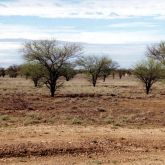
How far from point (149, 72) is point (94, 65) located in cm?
2228

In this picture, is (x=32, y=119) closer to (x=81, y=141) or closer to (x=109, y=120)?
(x=109, y=120)

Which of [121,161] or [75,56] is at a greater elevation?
[75,56]

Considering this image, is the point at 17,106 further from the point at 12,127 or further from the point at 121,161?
the point at 121,161

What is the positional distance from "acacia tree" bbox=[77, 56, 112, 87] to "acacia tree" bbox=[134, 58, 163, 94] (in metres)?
19.2

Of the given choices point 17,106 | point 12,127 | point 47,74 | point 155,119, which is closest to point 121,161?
point 12,127

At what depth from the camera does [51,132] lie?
16.1 m

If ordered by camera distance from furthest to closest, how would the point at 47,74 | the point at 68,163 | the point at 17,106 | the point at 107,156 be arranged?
the point at 47,74, the point at 17,106, the point at 107,156, the point at 68,163

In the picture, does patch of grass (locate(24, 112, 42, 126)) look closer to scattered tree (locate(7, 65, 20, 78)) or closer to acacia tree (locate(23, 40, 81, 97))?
acacia tree (locate(23, 40, 81, 97))

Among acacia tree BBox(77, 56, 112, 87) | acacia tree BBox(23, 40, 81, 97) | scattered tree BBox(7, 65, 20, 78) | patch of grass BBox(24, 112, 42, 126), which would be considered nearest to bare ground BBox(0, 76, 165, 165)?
patch of grass BBox(24, 112, 42, 126)

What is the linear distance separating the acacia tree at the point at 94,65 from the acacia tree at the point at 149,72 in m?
19.2

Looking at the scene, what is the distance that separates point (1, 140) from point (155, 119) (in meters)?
9.95

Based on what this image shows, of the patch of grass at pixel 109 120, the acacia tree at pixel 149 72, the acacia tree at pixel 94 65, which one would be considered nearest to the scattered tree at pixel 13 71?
the acacia tree at pixel 94 65

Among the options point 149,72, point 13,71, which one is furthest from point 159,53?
point 13,71

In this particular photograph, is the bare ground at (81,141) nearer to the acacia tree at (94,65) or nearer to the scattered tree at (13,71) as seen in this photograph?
the acacia tree at (94,65)
